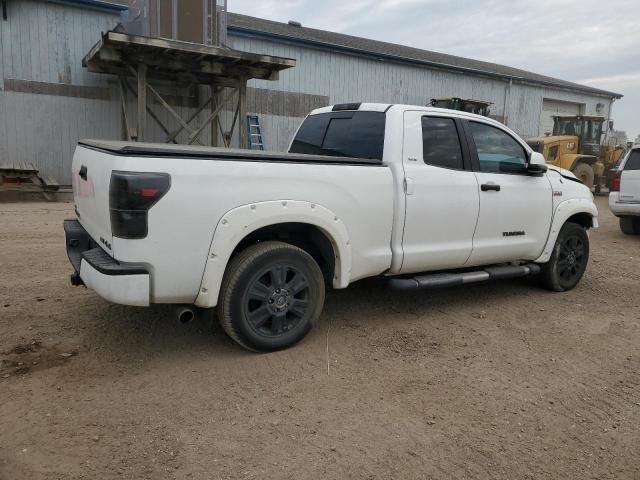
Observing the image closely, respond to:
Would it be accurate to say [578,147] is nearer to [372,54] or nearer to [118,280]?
[372,54]

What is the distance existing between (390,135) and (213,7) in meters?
10.6

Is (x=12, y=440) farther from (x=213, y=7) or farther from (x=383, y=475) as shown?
(x=213, y=7)

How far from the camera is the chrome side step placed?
455 centimetres

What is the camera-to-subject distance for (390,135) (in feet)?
14.9

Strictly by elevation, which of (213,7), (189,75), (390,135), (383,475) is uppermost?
(213,7)

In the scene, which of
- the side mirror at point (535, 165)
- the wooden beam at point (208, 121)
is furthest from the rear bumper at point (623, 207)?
the wooden beam at point (208, 121)

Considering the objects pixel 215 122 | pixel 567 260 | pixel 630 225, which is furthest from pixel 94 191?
pixel 215 122

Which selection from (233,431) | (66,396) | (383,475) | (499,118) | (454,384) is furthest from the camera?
(499,118)

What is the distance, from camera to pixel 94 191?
3.67m

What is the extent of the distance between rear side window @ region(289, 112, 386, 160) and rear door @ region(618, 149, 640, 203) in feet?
23.7

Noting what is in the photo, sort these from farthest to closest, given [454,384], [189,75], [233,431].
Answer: [189,75]
[454,384]
[233,431]

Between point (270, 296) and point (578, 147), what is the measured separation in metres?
19.0

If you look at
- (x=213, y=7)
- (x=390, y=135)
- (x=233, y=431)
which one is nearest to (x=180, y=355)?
(x=233, y=431)

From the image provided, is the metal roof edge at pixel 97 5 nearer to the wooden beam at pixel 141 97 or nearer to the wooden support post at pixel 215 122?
the wooden beam at pixel 141 97
